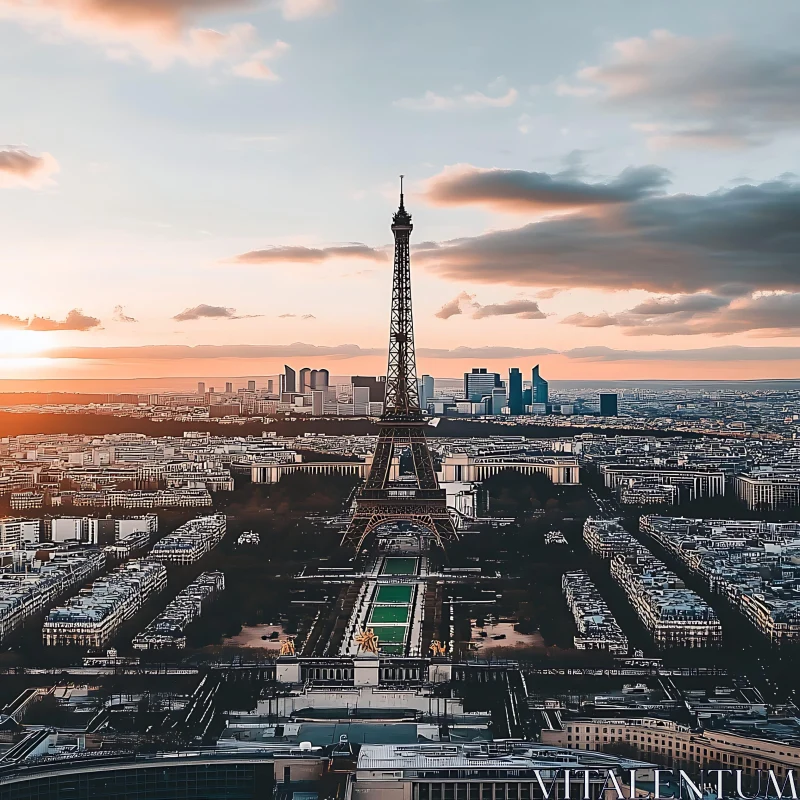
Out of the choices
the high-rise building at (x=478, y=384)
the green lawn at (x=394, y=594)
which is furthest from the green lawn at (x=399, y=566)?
the high-rise building at (x=478, y=384)

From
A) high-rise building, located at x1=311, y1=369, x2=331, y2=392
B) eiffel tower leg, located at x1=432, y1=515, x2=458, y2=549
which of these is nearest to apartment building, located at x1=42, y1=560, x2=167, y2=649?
eiffel tower leg, located at x1=432, y1=515, x2=458, y2=549

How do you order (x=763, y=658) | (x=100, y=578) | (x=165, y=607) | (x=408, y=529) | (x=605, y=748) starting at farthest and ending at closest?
(x=408, y=529), (x=100, y=578), (x=165, y=607), (x=763, y=658), (x=605, y=748)

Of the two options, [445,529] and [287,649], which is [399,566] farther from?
[287,649]

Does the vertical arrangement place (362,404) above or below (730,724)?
above

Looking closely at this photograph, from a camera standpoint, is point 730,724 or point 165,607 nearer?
point 730,724

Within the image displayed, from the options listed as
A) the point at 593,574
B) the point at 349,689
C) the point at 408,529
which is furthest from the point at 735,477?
the point at 349,689

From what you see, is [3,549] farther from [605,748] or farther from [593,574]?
[605,748]

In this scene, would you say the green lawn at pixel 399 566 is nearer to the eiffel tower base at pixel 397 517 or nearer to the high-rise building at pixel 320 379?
the eiffel tower base at pixel 397 517
